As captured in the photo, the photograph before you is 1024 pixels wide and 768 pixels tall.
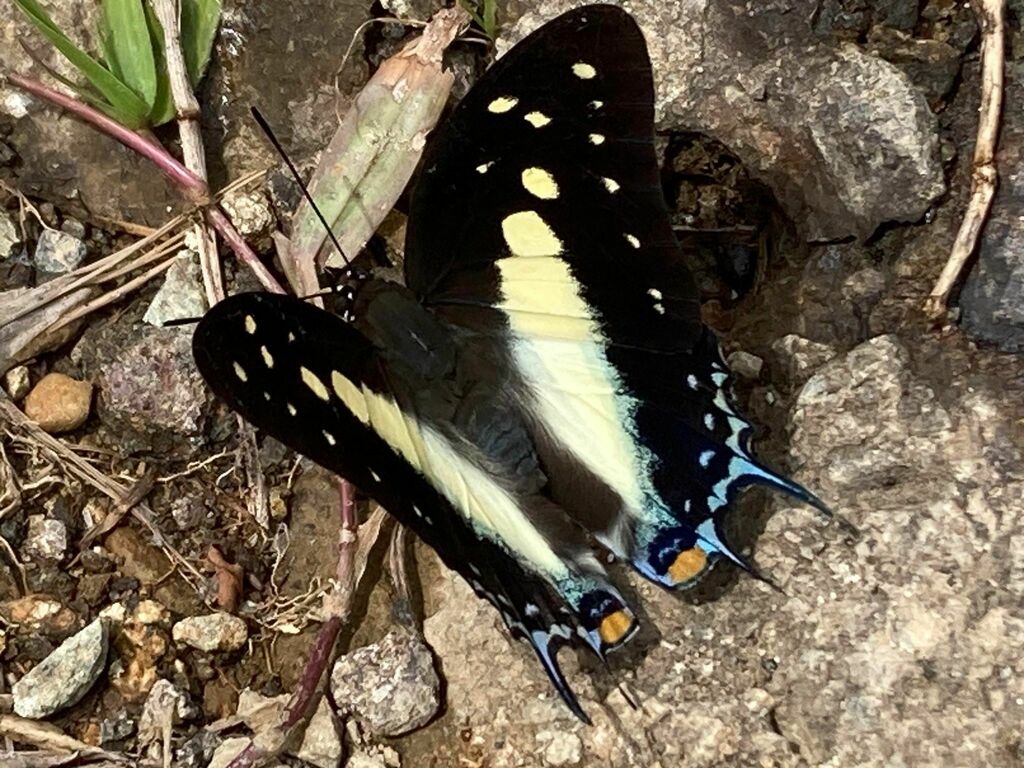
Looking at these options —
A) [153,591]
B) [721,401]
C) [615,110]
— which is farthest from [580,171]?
[153,591]

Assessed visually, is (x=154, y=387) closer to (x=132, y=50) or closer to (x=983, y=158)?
(x=132, y=50)

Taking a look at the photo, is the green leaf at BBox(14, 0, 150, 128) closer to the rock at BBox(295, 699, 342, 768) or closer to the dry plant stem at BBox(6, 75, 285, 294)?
the dry plant stem at BBox(6, 75, 285, 294)

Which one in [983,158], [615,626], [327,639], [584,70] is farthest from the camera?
[327,639]

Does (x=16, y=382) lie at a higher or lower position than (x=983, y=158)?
higher

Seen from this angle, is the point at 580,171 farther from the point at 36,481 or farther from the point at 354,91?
the point at 36,481

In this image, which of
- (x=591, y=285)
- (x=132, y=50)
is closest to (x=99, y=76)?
(x=132, y=50)

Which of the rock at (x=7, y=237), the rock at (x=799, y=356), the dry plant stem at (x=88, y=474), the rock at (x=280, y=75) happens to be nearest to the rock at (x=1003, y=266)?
the rock at (x=799, y=356)

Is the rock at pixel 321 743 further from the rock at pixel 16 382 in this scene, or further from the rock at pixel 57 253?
the rock at pixel 57 253

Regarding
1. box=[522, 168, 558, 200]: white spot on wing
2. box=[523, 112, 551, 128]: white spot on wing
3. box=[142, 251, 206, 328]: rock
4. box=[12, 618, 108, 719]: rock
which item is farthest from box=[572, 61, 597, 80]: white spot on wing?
box=[12, 618, 108, 719]: rock
